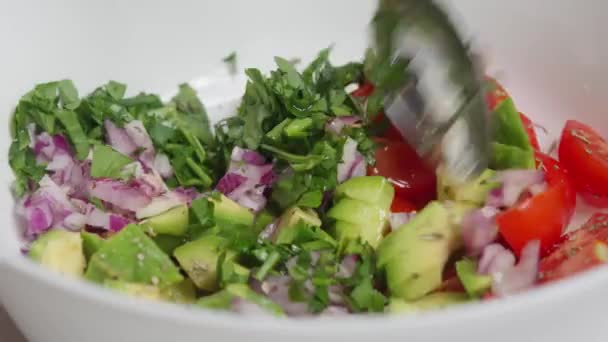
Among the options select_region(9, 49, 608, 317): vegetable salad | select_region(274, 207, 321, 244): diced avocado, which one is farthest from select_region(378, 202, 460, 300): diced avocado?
select_region(274, 207, 321, 244): diced avocado

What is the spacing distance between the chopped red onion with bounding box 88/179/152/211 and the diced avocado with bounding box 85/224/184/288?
14 centimetres

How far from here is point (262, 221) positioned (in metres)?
1.31

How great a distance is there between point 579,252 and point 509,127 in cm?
28

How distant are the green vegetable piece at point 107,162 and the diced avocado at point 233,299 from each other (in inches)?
14.7

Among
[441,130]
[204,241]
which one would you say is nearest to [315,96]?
[441,130]

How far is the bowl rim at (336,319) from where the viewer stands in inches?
29.2

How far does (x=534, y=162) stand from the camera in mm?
1299

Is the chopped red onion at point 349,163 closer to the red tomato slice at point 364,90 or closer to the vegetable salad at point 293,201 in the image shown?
the vegetable salad at point 293,201

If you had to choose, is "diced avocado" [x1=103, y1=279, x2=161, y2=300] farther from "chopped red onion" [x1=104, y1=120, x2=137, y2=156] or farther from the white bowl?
"chopped red onion" [x1=104, y1=120, x2=137, y2=156]

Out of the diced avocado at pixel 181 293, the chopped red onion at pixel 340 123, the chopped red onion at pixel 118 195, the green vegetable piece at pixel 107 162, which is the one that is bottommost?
the diced avocado at pixel 181 293

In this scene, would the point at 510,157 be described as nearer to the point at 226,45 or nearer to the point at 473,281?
the point at 473,281

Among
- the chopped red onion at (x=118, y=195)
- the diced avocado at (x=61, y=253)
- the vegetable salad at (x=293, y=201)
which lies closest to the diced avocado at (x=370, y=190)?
the vegetable salad at (x=293, y=201)

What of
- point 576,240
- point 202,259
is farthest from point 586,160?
point 202,259

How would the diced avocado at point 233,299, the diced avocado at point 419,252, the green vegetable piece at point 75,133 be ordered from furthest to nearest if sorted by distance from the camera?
the green vegetable piece at point 75,133 → the diced avocado at point 419,252 → the diced avocado at point 233,299
